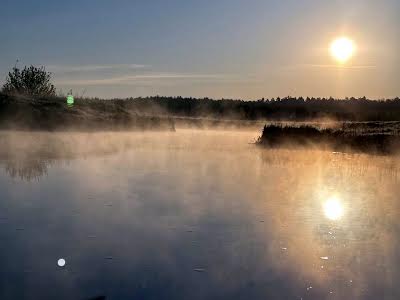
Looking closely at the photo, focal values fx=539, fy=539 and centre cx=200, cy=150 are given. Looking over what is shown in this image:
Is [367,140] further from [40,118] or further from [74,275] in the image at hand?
[74,275]

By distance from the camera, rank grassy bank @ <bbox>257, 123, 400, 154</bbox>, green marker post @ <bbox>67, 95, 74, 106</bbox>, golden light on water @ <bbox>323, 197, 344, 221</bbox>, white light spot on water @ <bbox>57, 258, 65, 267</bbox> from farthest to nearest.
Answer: green marker post @ <bbox>67, 95, 74, 106</bbox>, grassy bank @ <bbox>257, 123, 400, 154</bbox>, golden light on water @ <bbox>323, 197, 344, 221</bbox>, white light spot on water @ <bbox>57, 258, 65, 267</bbox>

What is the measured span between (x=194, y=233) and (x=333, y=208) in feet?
15.9

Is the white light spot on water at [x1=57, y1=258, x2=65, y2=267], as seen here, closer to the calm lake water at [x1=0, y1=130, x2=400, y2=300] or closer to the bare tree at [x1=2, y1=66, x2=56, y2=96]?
the calm lake water at [x1=0, y1=130, x2=400, y2=300]

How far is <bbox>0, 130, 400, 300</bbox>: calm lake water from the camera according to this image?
7.51 meters

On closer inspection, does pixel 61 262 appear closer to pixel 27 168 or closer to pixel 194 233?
pixel 194 233

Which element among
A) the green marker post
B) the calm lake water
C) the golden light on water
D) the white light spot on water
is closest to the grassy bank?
the calm lake water

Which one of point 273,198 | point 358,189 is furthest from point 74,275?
point 358,189

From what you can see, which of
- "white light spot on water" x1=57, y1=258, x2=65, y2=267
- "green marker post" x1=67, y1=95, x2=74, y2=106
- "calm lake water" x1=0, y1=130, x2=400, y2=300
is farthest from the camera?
"green marker post" x1=67, y1=95, x2=74, y2=106

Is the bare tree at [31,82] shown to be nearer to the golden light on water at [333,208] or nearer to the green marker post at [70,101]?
the green marker post at [70,101]

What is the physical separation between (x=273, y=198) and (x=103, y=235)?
6254 mm

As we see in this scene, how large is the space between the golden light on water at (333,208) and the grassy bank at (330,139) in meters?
19.5

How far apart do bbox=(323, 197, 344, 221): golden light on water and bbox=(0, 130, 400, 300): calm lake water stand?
0.03m

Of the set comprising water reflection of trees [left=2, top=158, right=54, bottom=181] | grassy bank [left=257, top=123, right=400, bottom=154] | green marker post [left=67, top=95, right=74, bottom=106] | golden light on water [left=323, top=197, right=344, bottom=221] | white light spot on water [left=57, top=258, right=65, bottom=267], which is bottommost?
white light spot on water [left=57, top=258, right=65, bottom=267]

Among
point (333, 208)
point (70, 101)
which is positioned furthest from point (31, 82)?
point (333, 208)
